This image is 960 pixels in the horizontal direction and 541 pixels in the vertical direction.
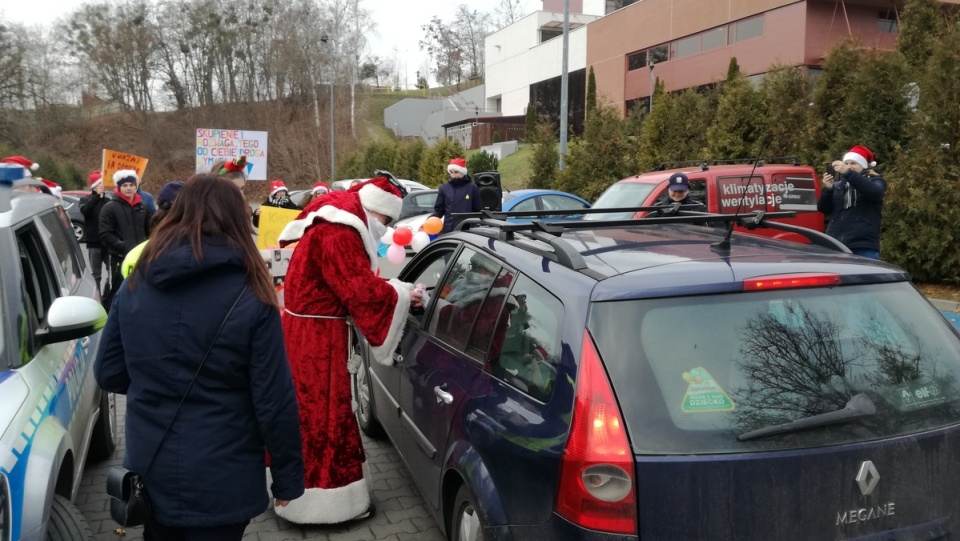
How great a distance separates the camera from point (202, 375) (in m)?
2.22

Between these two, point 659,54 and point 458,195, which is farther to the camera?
point 659,54

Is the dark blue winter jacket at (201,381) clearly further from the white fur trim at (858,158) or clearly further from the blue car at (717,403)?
the white fur trim at (858,158)

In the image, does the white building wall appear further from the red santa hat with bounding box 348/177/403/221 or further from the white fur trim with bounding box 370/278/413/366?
the white fur trim with bounding box 370/278/413/366

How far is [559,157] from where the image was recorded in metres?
21.5

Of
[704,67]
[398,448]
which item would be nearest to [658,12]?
[704,67]

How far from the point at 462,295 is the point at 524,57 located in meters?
48.6

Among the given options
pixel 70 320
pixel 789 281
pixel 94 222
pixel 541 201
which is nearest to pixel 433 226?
pixel 70 320

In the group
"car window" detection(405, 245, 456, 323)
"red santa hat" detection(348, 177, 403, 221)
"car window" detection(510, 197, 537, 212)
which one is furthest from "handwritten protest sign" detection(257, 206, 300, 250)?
"red santa hat" detection(348, 177, 403, 221)

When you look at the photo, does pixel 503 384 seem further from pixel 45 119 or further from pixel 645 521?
pixel 45 119

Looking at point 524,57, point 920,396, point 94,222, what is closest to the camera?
point 920,396

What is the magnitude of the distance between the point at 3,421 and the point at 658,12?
3589 centimetres

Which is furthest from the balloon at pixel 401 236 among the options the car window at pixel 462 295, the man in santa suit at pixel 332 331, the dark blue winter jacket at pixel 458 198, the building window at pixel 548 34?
the building window at pixel 548 34

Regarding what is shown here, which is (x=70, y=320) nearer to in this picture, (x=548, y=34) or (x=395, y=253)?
(x=395, y=253)

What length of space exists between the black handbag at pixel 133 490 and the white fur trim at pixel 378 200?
5.75 feet
